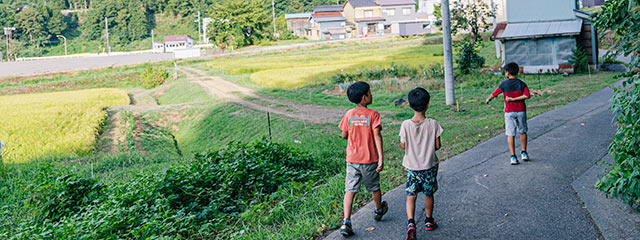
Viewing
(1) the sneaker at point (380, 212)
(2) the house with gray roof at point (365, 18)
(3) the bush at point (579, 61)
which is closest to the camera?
(1) the sneaker at point (380, 212)

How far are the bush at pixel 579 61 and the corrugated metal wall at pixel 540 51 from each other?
0.99 feet

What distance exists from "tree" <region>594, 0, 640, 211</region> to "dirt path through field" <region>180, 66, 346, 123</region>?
39.2 feet

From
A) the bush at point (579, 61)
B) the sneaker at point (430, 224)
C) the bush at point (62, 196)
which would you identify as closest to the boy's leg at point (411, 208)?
the sneaker at point (430, 224)

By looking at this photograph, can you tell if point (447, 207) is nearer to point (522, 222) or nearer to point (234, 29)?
point (522, 222)

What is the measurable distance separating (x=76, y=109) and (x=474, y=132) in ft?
64.7

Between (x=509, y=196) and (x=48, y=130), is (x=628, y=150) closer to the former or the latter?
(x=509, y=196)

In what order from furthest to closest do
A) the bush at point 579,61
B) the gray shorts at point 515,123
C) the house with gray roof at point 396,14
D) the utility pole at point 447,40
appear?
the house with gray roof at point 396,14 → the bush at point 579,61 → the utility pole at point 447,40 → the gray shorts at point 515,123

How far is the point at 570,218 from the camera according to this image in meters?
5.26

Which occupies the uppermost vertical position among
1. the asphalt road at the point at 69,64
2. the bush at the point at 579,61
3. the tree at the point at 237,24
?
the tree at the point at 237,24

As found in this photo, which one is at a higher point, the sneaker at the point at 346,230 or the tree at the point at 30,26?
the tree at the point at 30,26

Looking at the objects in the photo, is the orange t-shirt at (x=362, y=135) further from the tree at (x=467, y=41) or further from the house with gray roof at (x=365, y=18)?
the house with gray roof at (x=365, y=18)

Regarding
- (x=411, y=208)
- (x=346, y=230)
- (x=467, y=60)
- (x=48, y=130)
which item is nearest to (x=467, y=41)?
(x=467, y=60)

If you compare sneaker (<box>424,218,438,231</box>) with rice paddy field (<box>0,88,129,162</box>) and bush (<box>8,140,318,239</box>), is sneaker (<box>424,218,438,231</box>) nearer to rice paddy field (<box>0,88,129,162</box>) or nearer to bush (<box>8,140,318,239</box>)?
bush (<box>8,140,318,239</box>)

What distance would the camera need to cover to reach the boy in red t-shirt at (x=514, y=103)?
24.4ft
